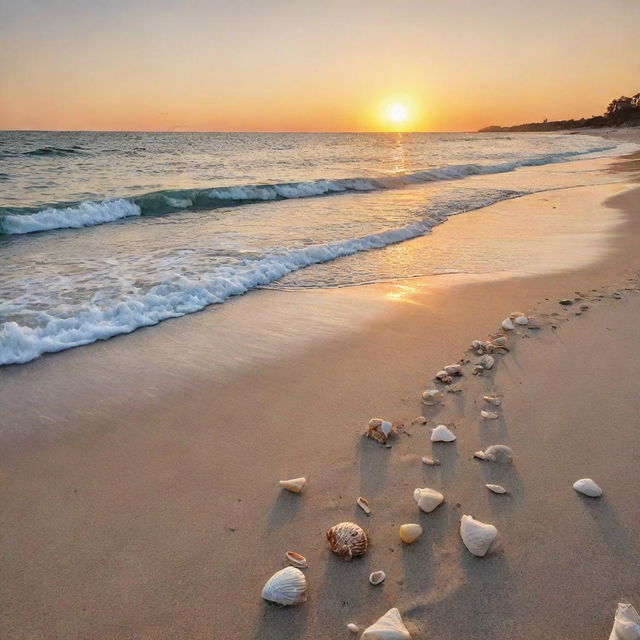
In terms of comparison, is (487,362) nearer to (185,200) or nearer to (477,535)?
(477,535)

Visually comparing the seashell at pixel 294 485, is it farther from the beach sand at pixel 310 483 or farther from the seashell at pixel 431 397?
the seashell at pixel 431 397

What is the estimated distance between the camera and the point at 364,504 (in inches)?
84.4

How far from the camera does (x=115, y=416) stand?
3010 millimetres

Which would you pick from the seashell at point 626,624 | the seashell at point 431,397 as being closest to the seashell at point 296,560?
the seashell at point 626,624

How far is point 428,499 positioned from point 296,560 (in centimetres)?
66

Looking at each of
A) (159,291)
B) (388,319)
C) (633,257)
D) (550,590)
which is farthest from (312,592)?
(633,257)

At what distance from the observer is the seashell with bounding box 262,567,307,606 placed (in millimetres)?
1673

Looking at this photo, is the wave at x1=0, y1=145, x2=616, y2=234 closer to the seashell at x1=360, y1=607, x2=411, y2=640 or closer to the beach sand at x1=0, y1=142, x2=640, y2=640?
the beach sand at x1=0, y1=142, x2=640, y2=640

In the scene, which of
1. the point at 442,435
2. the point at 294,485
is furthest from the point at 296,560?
the point at 442,435

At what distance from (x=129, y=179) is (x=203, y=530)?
19.3m

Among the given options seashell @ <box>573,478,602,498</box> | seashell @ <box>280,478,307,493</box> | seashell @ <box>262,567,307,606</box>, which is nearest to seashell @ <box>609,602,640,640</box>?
seashell @ <box>573,478,602,498</box>

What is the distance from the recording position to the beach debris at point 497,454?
240 cm

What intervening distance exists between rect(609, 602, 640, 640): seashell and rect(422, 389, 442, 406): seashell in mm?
1542

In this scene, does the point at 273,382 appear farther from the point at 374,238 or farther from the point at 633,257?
the point at 633,257
